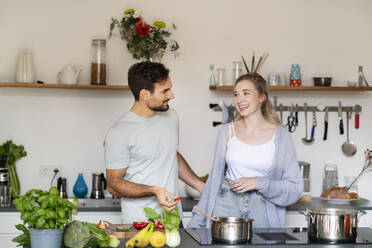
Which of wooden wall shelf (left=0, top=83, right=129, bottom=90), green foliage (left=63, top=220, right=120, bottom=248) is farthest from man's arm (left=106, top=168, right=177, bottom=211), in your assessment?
wooden wall shelf (left=0, top=83, right=129, bottom=90)

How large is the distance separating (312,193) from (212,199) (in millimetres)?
1878

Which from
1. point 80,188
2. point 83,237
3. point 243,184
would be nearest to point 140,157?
point 243,184

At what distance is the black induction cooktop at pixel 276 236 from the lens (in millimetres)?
2443

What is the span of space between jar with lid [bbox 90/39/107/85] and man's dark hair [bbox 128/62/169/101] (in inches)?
44.6

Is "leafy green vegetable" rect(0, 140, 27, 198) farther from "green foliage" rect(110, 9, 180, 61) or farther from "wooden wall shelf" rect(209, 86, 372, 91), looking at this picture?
"wooden wall shelf" rect(209, 86, 372, 91)

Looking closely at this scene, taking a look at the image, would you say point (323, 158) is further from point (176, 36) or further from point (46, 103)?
point (46, 103)

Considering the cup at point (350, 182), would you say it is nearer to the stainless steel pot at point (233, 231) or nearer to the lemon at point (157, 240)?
the stainless steel pot at point (233, 231)

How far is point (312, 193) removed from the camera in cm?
477

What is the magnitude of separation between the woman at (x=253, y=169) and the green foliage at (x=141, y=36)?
130 centimetres

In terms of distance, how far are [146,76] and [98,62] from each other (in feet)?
4.13

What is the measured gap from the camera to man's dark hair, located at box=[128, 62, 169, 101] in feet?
10.6

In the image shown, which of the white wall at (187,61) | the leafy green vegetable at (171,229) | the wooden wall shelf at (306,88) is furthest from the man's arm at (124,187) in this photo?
the wooden wall shelf at (306,88)

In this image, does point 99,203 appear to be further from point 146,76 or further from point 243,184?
point 243,184

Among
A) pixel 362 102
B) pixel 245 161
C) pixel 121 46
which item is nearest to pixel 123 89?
pixel 121 46
